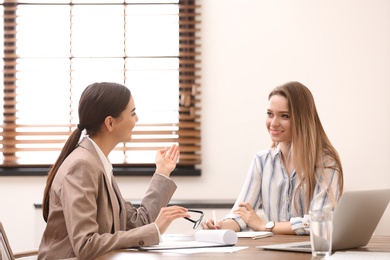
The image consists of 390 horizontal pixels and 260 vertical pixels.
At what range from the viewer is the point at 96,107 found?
2762 millimetres

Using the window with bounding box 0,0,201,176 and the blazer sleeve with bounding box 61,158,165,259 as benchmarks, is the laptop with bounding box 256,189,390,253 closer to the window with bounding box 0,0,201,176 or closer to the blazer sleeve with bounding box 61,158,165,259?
the blazer sleeve with bounding box 61,158,165,259

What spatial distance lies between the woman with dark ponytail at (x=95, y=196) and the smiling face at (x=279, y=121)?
0.57m

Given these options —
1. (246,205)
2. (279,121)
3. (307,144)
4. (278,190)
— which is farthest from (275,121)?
(246,205)

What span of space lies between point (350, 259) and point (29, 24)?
3172 millimetres

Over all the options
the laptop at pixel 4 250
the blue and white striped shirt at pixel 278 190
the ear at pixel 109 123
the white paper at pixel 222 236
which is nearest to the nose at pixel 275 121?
the blue and white striped shirt at pixel 278 190

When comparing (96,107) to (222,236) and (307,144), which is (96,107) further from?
(307,144)

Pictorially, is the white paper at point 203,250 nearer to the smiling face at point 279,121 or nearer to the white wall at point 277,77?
the smiling face at point 279,121

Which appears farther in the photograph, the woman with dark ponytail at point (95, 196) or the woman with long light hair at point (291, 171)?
the woman with long light hair at point (291, 171)

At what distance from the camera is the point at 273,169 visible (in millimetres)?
3432

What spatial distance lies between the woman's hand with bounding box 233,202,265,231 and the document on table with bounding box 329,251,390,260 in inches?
32.8

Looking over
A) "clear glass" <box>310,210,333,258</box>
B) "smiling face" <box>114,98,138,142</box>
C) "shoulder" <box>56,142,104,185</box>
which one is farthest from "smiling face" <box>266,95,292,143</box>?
"clear glass" <box>310,210,333,258</box>

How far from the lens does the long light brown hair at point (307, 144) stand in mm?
3262

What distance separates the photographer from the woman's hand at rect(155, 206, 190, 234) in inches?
99.6

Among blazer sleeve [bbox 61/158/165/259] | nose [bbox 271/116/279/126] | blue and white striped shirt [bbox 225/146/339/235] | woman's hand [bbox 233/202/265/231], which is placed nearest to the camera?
blazer sleeve [bbox 61/158/165/259]
